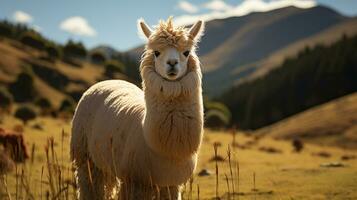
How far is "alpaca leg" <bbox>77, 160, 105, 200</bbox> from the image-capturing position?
298 inches

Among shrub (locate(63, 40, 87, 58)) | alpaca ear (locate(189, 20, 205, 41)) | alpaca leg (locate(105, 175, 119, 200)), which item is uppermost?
shrub (locate(63, 40, 87, 58))

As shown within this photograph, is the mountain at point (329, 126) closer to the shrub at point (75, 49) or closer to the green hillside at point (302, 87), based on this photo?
the green hillside at point (302, 87)

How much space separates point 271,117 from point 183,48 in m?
83.7

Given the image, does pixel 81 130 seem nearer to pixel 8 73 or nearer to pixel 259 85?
pixel 8 73

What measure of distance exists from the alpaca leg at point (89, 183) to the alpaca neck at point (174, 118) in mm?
1884

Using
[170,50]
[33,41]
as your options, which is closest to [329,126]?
[170,50]

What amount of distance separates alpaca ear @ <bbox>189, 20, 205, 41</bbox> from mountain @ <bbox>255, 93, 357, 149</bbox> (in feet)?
126

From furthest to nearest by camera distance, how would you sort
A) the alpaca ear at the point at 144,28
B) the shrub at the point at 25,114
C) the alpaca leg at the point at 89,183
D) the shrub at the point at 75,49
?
the shrub at the point at 75,49 < the shrub at the point at 25,114 < the alpaca leg at the point at 89,183 < the alpaca ear at the point at 144,28

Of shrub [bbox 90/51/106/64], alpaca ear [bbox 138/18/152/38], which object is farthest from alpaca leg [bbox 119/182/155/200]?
shrub [bbox 90/51/106/64]

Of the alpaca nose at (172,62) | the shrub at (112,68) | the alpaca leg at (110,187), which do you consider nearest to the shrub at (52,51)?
the shrub at (112,68)

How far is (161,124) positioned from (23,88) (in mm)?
74072

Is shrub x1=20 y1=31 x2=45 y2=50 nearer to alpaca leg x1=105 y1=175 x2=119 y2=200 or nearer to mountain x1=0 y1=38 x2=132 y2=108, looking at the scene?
mountain x1=0 y1=38 x2=132 y2=108

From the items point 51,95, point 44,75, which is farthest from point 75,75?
point 51,95

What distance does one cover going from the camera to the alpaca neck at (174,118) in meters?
6.01
